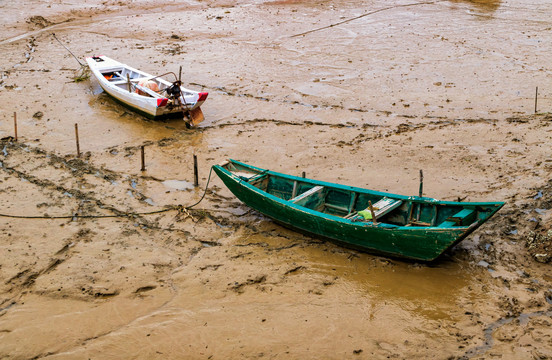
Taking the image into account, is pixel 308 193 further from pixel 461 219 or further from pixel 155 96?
pixel 155 96

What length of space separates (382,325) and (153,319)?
2895mm

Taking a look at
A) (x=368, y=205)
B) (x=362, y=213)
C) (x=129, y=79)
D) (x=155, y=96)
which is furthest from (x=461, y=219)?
(x=129, y=79)

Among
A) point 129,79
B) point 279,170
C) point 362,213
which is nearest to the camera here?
point 362,213

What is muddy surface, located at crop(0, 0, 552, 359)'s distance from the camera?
6527 millimetres

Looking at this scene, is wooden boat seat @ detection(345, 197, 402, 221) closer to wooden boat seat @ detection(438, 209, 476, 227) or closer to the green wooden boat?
the green wooden boat

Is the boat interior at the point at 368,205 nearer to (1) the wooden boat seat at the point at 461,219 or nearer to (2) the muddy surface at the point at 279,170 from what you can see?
(1) the wooden boat seat at the point at 461,219

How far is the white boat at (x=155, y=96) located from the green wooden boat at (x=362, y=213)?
145 inches

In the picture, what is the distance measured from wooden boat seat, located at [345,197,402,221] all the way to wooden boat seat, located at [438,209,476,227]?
33.5 inches

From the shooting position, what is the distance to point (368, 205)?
839 cm

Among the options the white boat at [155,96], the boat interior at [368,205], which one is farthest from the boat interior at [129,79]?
the boat interior at [368,205]

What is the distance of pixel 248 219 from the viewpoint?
9141mm

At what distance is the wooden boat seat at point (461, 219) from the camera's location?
284 inches

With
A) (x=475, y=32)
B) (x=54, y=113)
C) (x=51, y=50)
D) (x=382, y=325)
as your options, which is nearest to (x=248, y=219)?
(x=382, y=325)

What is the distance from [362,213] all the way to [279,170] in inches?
123
